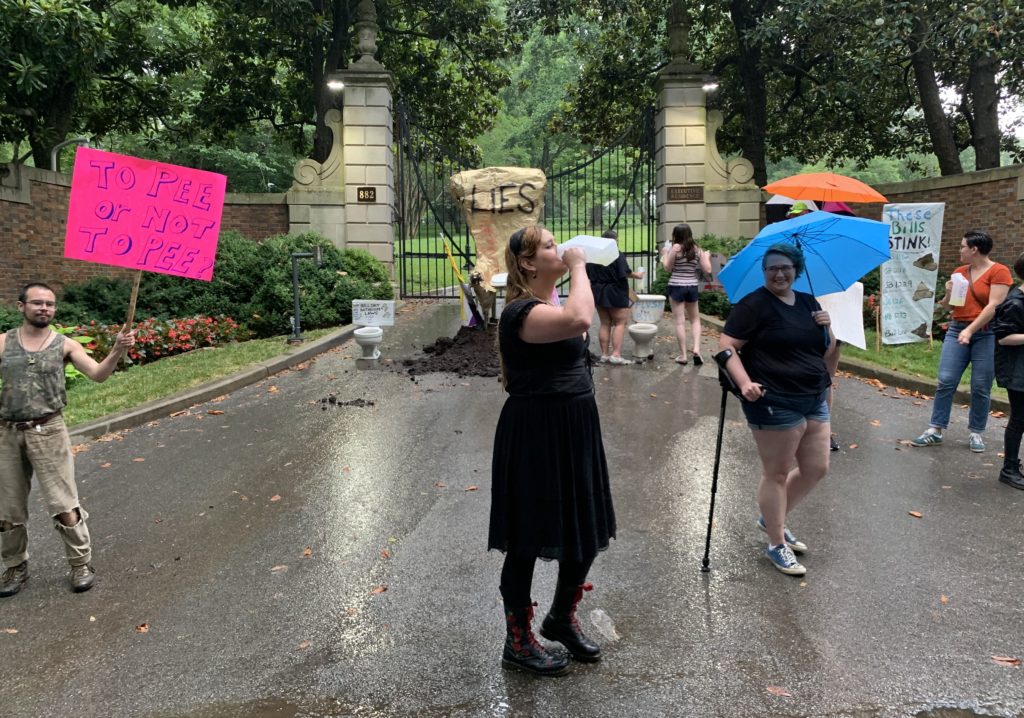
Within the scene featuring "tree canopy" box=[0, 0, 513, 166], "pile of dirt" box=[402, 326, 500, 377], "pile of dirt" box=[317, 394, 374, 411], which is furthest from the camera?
"tree canopy" box=[0, 0, 513, 166]

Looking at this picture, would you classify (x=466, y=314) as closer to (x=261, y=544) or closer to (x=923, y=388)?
(x=923, y=388)

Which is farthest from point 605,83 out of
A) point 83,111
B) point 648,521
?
point 648,521

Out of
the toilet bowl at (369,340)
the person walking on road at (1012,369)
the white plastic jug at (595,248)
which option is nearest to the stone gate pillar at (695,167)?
the toilet bowl at (369,340)

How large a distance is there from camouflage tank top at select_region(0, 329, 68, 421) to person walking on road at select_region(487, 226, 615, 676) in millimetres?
2604

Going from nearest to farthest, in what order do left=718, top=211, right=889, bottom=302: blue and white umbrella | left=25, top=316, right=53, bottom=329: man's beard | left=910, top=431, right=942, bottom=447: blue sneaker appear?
left=25, top=316, right=53, bottom=329: man's beard
left=718, top=211, right=889, bottom=302: blue and white umbrella
left=910, top=431, right=942, bottom=447: blue sneaker

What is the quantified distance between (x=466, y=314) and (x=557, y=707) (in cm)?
961

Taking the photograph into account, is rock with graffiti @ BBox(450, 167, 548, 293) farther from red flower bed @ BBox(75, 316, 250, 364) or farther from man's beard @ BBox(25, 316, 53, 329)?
man's beard @ BBox(25, 316, 53, 329)

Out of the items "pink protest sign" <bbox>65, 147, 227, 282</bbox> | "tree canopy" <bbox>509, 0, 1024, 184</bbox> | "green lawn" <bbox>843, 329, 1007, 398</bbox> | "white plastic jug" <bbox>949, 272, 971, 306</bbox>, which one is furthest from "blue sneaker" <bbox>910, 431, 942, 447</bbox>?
"tree canopy" <bbox>509, 0, 1024, 184</bbox>

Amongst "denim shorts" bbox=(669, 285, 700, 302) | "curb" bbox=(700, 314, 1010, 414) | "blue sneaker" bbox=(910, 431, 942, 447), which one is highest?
"denim shorts" bbox=(669, 285, 700, 302)

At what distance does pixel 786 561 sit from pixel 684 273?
246 inches

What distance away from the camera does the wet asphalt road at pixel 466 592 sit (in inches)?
120

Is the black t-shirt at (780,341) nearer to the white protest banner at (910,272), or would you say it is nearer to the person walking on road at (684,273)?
the person walking on road at (684,273)

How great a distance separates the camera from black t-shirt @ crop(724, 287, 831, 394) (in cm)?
384

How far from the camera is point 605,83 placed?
68.3 feet
